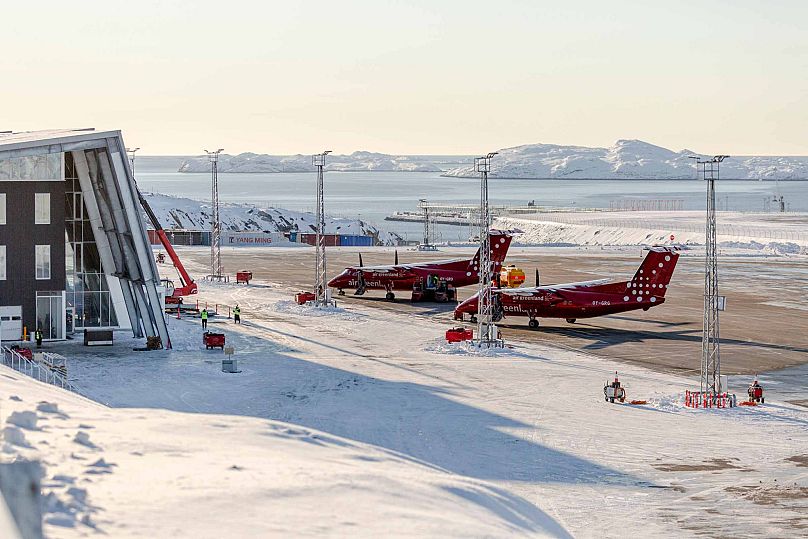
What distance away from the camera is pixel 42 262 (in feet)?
194

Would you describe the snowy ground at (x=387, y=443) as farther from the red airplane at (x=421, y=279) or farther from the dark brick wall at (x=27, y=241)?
the red airplane at (x=421, y=279)

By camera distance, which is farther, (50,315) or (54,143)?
(50,315)

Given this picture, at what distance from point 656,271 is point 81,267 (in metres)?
32.5

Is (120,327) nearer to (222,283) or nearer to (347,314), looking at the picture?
(347,314)

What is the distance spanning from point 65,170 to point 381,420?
2753cm

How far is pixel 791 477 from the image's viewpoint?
34312 mm

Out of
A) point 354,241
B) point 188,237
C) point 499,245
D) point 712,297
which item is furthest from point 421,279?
point 188,237

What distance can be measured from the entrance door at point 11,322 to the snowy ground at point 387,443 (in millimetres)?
2628

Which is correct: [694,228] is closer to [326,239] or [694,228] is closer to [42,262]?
[326,239]

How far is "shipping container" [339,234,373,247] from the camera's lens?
153375 mm

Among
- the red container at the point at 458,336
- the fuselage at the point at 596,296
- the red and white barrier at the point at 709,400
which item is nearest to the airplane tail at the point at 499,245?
the fuselage at the point at 596,296

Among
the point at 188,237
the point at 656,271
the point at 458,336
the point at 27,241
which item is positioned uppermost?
the point at 188,237

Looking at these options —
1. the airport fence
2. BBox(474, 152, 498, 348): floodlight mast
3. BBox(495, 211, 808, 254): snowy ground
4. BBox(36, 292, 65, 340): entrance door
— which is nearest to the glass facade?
BBox(36, 292, 65, 340): entrance door

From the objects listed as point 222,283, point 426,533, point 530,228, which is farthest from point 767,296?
point 530,228
